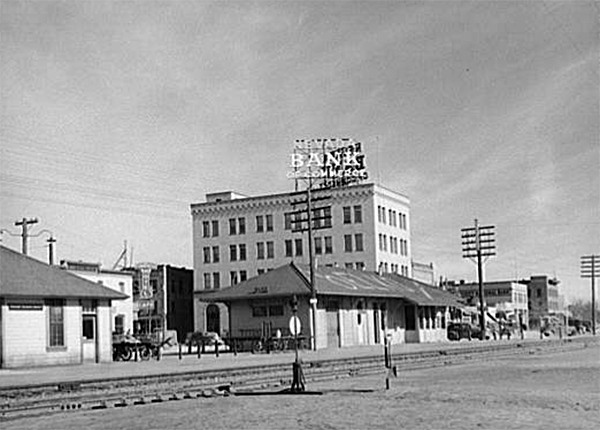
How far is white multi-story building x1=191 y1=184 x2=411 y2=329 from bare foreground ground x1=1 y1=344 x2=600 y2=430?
64.9m

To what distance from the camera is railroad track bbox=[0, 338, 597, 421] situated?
19297 millimetres

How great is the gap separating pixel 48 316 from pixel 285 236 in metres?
58.0

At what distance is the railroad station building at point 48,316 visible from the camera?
3616 cm

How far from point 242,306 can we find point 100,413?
38.0 meters

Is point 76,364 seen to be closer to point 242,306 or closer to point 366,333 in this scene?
point 242,306

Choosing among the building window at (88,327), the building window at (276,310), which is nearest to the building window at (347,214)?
the building window at (276,310)

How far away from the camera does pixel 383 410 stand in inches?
694

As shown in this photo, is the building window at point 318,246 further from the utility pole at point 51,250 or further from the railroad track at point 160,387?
the railroad track at point 160,387

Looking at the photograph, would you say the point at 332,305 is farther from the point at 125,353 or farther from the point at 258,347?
the point at 125,353

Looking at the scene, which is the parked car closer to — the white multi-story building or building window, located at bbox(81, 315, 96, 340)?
the white multi-story building

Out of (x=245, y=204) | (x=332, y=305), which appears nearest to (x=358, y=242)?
(x=245, y=204)

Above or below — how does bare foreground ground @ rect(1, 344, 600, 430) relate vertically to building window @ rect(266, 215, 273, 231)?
below

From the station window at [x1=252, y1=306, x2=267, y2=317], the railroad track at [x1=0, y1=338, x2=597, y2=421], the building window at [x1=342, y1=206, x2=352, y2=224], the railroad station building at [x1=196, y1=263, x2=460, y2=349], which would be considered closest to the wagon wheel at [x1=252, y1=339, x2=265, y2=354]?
the railroad station building at [x1=196, y1=263, x2=460, y2=349]

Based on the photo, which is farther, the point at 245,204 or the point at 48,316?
the point at 245,204
